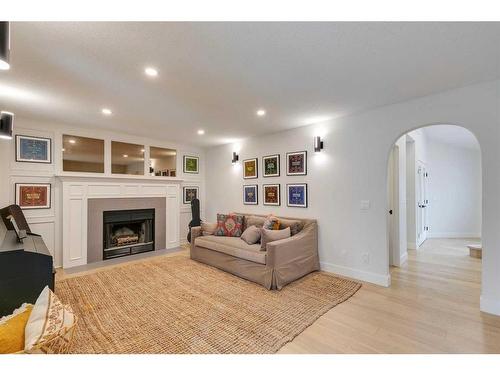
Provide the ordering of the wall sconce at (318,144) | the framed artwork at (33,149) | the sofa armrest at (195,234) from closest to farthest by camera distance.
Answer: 1. the framed artwork at (33,149)
2. the wall sconce at (318,144)
3. the sofa armrest at (195,234)

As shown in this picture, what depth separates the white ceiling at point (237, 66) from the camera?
165cm

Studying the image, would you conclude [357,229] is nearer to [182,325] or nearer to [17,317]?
[182,325]

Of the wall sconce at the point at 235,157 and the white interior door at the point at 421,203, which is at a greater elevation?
the wall sconce at the point at 235,157

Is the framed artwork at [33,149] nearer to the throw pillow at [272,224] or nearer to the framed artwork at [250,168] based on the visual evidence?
the framed artwork at [250,168]

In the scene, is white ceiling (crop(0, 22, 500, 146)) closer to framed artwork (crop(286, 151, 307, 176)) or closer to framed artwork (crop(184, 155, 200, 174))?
framed artwork (crop(286, 151, 307, 176))

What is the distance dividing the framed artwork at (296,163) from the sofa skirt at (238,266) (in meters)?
1.78

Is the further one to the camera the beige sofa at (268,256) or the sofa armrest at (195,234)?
the sofa armrest at (195,234)

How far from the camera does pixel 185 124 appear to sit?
3.99 m

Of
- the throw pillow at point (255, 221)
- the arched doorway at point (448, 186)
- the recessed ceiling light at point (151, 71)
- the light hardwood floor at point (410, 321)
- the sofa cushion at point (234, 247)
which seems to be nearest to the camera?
the light hardwood floor at point (410, 321)

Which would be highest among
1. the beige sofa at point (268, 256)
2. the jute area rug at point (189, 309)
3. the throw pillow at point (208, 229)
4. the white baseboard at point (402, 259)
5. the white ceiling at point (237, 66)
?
the white ceiling at point (237, 66)

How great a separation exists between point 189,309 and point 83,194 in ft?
10.2

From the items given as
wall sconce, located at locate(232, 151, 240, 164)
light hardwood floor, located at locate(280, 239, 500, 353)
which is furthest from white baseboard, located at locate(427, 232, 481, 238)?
wall sconce, located at locate(232, 151, 240, 164)

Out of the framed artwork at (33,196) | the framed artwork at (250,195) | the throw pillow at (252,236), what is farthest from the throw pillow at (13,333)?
the framed artwork at (250,195)
